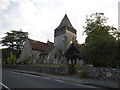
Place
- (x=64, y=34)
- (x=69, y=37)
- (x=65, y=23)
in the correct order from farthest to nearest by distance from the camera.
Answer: (x=69, y=37), (x=65, y=23), (x=64, y=34)

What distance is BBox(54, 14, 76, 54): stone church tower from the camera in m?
67.2

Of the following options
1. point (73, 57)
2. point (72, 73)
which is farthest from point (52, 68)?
point (73, 57)

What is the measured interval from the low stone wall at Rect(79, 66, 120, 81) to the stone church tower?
4734cm

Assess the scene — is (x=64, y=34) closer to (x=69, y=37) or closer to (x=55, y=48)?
(x=69, y=37)

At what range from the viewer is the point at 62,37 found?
68000mm

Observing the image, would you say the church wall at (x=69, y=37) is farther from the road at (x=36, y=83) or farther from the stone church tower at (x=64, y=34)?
the road at (x=36, y=83)

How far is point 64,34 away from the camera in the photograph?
6712 cm

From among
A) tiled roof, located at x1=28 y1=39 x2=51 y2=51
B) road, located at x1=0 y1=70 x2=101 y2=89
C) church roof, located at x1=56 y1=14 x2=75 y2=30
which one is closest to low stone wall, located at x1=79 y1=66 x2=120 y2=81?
road, located at x1=0 y1=70 x2=101 y2=89

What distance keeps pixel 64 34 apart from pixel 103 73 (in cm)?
5058

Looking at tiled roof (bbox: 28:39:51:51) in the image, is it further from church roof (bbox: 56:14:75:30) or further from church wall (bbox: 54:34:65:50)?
church roof (bbox: 56:14:75:30)

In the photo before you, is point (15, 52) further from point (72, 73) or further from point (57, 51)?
point (72, 73)

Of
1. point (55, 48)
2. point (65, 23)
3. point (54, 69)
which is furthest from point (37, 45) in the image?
point (54, 69)

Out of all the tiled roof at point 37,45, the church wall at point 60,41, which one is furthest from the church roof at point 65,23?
the tiled roof at point 37,45

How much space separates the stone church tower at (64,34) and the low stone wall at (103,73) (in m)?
47.3
